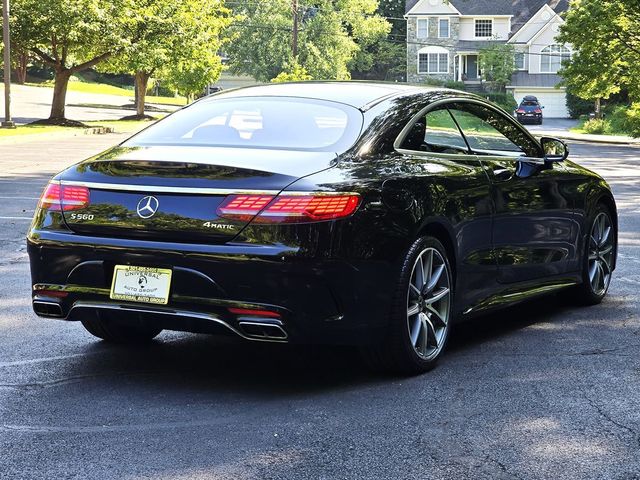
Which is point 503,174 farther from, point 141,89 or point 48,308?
point 141,89

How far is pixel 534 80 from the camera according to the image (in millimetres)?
89312

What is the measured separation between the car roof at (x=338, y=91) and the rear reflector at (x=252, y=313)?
146 centimetres

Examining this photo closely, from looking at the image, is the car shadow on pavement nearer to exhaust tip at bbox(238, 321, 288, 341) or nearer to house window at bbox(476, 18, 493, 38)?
exhaust tip at bbox(238, 321, 288, 341)

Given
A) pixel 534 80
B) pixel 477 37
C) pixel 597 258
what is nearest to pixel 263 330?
pixel 597 258

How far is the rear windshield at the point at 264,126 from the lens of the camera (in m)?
5.90

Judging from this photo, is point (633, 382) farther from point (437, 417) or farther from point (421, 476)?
point (421, 476)

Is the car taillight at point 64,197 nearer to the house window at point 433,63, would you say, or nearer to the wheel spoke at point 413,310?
the wheel spoke at point 413,310

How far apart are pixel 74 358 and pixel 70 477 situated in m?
2.13

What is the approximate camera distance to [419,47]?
9325 cm

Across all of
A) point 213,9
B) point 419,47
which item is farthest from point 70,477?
point 419,47

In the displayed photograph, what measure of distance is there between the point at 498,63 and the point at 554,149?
78732mm

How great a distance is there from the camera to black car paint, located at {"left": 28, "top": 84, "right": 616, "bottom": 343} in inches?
208

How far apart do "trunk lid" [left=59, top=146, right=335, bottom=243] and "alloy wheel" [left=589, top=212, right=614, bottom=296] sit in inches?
128

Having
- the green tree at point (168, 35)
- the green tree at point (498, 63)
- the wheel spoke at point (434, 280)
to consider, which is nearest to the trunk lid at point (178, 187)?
the wheel spoke at point (434, 280)
